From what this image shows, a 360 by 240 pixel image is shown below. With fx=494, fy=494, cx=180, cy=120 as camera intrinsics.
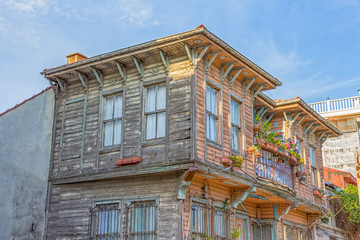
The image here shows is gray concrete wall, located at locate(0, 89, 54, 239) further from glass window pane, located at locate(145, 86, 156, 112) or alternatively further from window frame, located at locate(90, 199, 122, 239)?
glass window pane, located at locate(145, 86, 156, 112)

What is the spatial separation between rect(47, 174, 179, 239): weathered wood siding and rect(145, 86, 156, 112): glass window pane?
2.11 metres

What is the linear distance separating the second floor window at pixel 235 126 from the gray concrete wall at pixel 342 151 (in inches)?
801

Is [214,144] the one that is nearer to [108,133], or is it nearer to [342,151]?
[108,133]

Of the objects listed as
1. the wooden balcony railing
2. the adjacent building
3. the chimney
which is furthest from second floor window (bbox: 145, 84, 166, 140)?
the adjacent building

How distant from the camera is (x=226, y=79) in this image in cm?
1611

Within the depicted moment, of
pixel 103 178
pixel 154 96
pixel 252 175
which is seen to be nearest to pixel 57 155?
pixel 103 178

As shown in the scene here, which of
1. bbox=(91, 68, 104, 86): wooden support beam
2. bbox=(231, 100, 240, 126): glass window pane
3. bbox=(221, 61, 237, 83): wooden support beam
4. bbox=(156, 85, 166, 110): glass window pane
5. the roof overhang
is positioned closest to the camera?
the roof overhang

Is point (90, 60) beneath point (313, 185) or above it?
above

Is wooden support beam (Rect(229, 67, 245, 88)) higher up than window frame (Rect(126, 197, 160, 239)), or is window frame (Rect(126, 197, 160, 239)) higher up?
wooden support beam (Rect(229, 67, 245, 88))

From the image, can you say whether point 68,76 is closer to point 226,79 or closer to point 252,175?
point 226,79

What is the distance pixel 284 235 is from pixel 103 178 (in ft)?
28.4

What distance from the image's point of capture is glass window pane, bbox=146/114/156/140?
1462 centimetres

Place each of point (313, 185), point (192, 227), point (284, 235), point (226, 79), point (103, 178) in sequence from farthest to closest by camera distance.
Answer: point (313, 185) → point (284, 235) → point (226, 79) → point (103, 178) → point (192, 227)

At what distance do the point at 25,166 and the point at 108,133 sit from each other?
367cm
